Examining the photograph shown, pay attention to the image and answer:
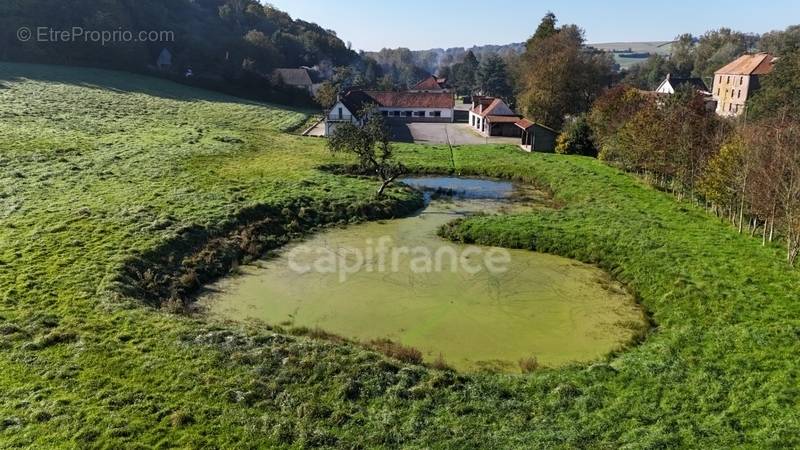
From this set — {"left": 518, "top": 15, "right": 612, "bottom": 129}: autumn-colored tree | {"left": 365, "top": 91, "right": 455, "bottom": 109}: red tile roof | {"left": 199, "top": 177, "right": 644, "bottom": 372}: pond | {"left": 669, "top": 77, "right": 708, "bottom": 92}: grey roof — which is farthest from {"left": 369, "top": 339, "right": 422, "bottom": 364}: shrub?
{"left": 669, "top": 77, "right": 708, "bottom": 92}: grey roof

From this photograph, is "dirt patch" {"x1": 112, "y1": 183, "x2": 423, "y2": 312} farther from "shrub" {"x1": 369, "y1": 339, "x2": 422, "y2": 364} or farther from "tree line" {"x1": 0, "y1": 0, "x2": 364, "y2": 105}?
"tree line" {"x1": 0, "y1": 0, "x2": 364, "y2": 105}

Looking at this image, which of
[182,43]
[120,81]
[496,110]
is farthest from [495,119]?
[182,43]

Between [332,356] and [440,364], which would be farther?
[440,364]

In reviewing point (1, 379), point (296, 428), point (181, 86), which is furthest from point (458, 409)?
point (181, 86)

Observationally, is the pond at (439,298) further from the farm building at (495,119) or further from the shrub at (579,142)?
the farm building at (495,119)

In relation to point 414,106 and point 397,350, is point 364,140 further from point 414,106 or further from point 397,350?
point 414,106

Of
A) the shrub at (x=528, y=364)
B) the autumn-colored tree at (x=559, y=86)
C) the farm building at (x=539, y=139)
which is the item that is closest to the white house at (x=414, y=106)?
the autumn-colored tree at (x=559, y=86)

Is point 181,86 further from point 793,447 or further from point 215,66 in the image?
point 793,447
